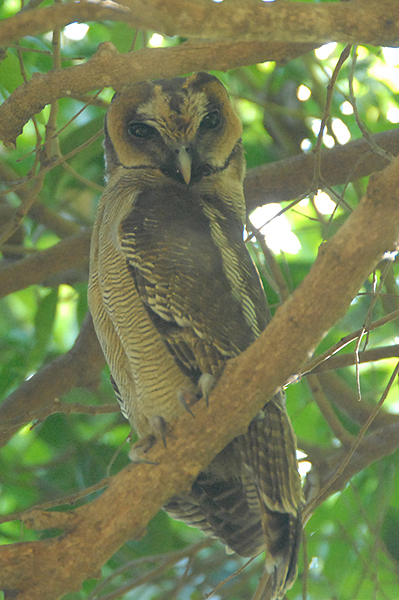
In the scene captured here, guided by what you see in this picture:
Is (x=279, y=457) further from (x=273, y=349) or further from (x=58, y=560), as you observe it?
(x=58, y=560)

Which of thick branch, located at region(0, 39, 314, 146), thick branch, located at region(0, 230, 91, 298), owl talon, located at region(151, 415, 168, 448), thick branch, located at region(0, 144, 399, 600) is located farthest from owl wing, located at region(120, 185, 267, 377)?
thick branch, located at region(0, 230, 91, 298)

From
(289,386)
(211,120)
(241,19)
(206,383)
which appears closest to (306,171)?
(211,120)

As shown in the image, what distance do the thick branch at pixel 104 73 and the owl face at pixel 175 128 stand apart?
0.50 metres

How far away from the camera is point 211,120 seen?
2297mm

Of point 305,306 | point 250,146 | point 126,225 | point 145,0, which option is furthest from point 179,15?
point 250,146

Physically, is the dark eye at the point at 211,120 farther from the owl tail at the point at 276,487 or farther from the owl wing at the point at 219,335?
the owl tail at the point at 276,487

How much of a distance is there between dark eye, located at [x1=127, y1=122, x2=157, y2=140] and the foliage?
12 cm

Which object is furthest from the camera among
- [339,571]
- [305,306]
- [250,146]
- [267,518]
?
[250,146]

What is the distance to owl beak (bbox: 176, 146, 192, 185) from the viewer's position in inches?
81.3

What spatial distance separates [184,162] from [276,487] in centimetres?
103

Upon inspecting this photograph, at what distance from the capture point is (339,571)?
8.24 feet

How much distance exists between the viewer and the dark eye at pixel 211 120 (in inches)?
89.4

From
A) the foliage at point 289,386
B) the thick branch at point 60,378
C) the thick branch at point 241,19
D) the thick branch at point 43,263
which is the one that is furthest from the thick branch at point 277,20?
the thick branch at point 60,378

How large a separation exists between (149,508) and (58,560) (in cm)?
22
